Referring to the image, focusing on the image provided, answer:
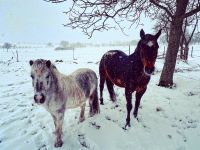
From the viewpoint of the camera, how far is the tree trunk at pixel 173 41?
693 cm

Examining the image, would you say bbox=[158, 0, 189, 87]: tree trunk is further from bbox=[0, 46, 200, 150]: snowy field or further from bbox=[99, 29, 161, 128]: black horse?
bbox=[99, 29, 161, 128]: black horse

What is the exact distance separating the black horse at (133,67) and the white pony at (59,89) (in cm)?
68

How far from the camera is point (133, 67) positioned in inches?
178

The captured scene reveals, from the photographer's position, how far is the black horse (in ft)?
12.8

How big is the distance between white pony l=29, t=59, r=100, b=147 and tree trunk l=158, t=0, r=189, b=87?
3403mm

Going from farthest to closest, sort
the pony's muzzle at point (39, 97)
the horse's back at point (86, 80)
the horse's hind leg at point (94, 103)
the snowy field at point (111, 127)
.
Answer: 1. the horse's hind leg at point (94, 103)
2. the horse's back at point (86, 80)
3. the snowy field at point (111, 127)
4. the pony's muzzle at point (39, 97)

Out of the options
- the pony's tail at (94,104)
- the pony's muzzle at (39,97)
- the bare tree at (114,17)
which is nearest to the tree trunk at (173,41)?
the bare tree at (114,17)

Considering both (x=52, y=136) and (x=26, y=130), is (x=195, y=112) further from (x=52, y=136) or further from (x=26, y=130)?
(x=26, y=130)

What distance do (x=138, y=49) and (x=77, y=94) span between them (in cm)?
159

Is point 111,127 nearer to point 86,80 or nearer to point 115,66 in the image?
point 86,80

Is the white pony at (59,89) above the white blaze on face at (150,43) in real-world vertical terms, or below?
below

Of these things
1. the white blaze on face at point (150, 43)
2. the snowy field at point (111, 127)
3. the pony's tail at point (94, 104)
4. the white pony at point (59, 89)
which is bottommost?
the snowy field at point (111, 127)

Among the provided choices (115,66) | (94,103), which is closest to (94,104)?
(94,103)

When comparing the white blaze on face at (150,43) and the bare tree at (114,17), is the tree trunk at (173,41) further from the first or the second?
the white blaze on face at (150,43)
